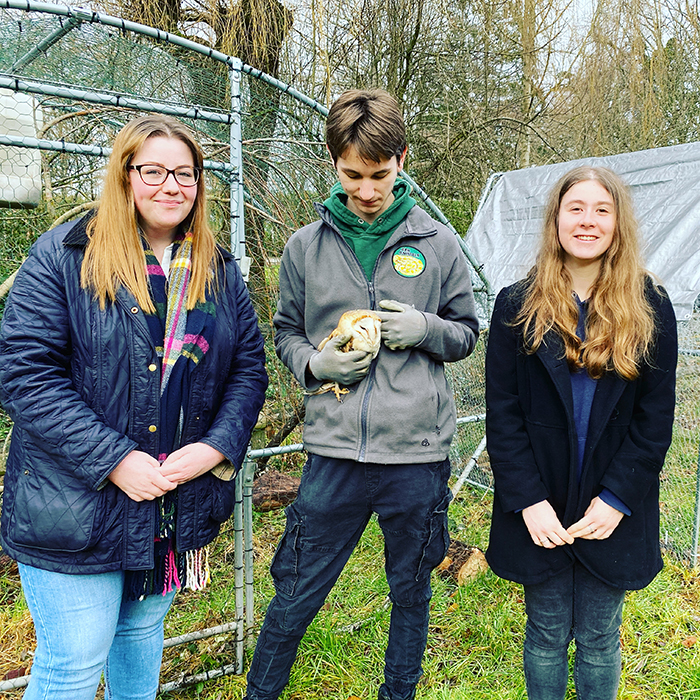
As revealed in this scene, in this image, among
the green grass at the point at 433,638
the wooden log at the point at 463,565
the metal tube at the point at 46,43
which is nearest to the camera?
the metal tube at the point at 46,43

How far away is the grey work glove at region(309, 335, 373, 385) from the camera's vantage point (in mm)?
1586

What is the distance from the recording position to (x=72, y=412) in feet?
4.43

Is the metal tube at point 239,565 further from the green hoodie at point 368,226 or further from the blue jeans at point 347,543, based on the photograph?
the green hoodie at point 368,226

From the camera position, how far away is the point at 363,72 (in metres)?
5.68

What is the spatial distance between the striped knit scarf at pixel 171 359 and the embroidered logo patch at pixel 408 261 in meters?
0.59

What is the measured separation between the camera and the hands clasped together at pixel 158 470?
1402 mm

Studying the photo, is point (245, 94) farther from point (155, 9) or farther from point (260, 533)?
point (260, 533)

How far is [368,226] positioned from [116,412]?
931 millimetres

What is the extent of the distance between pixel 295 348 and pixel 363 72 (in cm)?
486

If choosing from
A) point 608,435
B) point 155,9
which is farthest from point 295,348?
point 155,9

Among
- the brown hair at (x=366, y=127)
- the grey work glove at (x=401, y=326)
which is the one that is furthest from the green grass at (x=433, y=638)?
the brown hair at (x=366, y=127)

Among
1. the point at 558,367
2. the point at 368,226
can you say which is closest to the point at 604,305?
the point at 558,367

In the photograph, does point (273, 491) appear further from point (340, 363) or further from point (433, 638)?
point (340, 363)

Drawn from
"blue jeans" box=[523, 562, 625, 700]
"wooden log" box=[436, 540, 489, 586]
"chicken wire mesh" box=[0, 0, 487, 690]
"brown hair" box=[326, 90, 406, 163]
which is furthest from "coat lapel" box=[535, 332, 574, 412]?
"wooden log" box=[436, 540, 489, 586]
